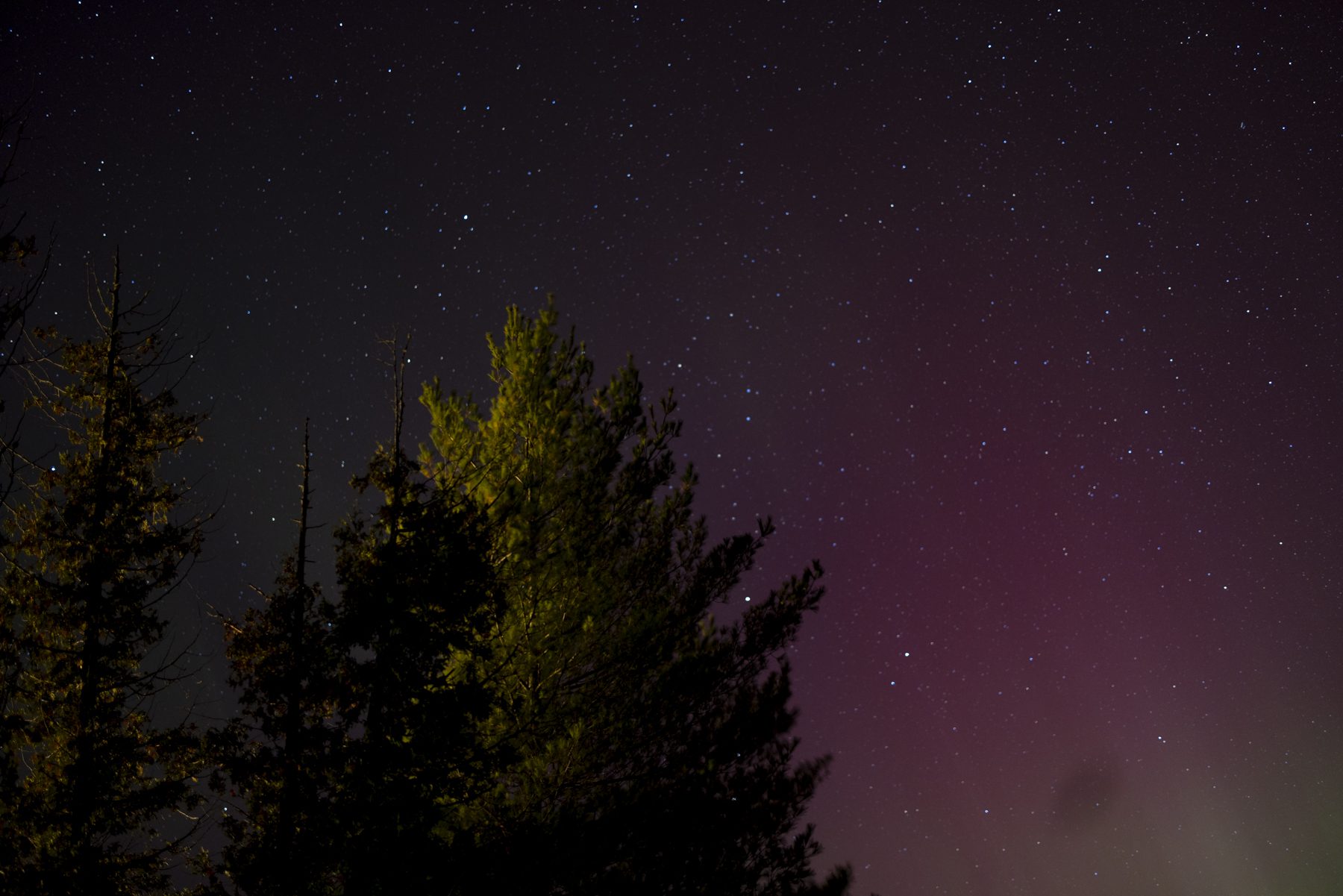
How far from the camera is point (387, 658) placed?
7418 mm

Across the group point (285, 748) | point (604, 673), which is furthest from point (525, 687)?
point (285, 748)

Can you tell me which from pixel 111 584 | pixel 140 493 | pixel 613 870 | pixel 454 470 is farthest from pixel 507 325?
pixel 613 870

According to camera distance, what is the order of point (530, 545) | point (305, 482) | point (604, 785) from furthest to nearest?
1. point (305, 482)
2. point (530, 545)
3. point (604, 785)

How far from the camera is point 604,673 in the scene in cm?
834

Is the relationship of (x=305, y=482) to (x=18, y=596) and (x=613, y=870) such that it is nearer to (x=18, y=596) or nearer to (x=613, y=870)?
(x=18, y=596)

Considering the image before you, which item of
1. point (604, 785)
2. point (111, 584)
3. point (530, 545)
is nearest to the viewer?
point (604, 785)

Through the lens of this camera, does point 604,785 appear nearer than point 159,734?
Yes

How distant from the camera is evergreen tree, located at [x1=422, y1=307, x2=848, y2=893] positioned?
7641 millimetres

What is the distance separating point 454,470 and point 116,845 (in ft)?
17.0

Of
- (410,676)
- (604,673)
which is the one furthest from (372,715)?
(604,673)

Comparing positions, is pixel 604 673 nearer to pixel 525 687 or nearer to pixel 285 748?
pixel 525 687

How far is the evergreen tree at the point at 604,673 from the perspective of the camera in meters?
7.64

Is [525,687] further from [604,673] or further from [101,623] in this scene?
[101,623]

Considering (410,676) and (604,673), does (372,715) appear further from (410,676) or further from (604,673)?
(604,673)
